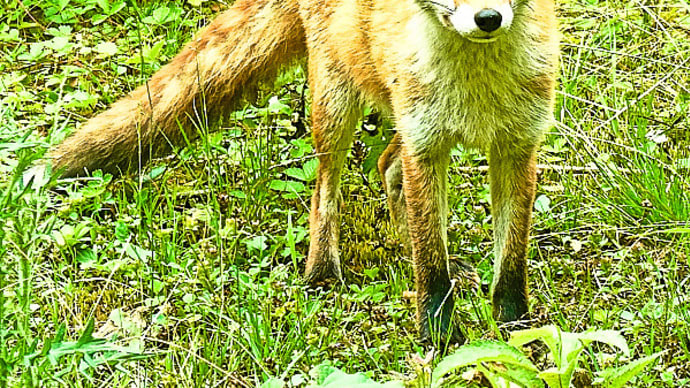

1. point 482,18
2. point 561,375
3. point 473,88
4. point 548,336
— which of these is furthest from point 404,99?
point 561,375

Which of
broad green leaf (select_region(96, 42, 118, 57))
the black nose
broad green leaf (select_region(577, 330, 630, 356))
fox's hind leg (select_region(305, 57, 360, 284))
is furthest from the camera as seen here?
broad green leaf (select_region(96, 42, 118, 57))

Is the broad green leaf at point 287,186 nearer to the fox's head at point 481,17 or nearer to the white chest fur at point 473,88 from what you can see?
the white chest fur at point 473,88

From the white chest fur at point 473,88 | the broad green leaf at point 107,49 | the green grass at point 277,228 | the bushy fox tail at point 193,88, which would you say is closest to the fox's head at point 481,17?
the white chest fur at point 473,88

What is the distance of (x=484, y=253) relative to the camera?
18.8 ft

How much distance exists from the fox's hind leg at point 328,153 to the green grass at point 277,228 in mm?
151

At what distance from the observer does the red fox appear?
15.2ft

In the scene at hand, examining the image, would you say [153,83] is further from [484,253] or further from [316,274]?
[484,253]

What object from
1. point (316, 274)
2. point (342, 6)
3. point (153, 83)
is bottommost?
point (316, 274)

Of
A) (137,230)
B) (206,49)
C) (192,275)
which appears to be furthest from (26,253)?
(206,49)

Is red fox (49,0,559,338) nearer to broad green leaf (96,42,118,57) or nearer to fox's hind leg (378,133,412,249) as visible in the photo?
fox's hind leg (378,133,412,249)

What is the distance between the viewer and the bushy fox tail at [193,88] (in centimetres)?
573

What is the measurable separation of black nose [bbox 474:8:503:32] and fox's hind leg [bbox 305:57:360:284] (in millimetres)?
1759

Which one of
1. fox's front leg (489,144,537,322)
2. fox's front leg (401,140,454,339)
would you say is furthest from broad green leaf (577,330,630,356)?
fox's front leg (489,144,537,322)

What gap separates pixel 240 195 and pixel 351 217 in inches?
25.8
